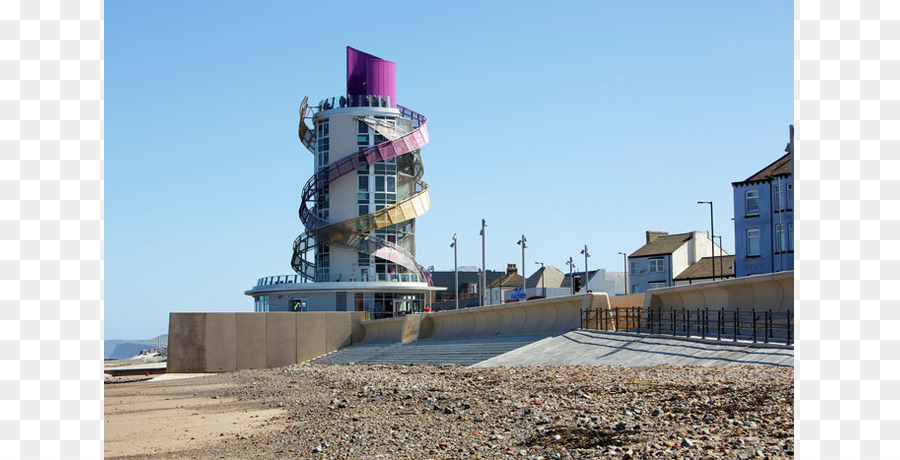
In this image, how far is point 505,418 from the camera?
537 inches

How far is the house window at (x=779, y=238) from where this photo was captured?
50906mm

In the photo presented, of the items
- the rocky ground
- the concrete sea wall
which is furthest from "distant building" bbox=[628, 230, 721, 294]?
the rocky ground

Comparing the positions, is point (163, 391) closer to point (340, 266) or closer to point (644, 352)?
point (644, 352)

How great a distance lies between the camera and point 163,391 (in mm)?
30375

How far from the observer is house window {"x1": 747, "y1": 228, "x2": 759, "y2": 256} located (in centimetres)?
5316

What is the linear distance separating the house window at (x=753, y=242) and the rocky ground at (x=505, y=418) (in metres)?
33.9

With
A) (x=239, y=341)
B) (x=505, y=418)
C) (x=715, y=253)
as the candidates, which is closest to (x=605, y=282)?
(x=715, y=253)

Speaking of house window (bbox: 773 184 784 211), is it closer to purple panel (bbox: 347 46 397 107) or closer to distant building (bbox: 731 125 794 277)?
distant building (bbox: 731 125 794 277)

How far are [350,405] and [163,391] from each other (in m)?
14.2

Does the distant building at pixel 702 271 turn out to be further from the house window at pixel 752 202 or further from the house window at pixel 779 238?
the house window at pixel 779 238

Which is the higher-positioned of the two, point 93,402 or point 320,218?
point 320,218

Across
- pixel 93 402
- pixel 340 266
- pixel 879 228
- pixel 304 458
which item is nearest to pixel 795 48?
pixel 879 228

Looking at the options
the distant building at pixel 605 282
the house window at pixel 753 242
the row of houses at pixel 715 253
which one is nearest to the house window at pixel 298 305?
the row of houses at pixel 715 253

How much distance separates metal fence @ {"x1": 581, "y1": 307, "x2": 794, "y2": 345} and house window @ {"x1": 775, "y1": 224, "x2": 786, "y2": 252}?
85.2 feet
